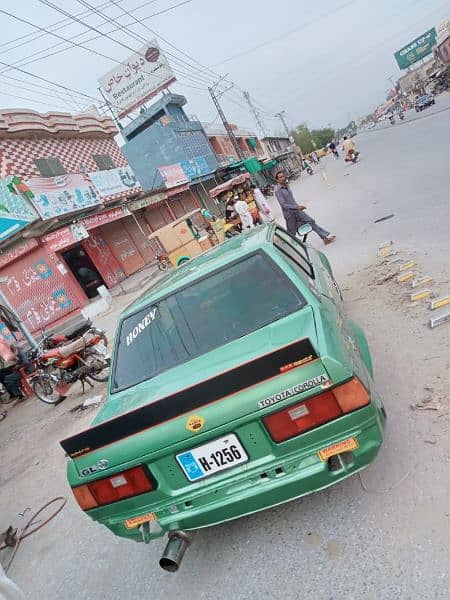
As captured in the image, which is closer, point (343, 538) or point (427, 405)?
point (343, 538)

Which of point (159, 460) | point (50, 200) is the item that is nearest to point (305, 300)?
point (159, 460)

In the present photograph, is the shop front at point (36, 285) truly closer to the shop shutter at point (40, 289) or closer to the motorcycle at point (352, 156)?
the shop shutter at point (40, 289)

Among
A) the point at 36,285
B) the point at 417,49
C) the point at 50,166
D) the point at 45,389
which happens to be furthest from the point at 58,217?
the point at 417,49

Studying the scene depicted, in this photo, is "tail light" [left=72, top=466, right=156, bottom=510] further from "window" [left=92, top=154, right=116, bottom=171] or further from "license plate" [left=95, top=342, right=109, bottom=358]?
"window" [left=92, top=154, right=116, bottom=171]

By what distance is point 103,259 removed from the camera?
20.4 metres

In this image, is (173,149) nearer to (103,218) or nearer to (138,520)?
(103,218)

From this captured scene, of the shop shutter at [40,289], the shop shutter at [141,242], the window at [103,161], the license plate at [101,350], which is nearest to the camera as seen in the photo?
the license plate at [101,350]

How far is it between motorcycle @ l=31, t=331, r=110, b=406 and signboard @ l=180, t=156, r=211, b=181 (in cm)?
2412

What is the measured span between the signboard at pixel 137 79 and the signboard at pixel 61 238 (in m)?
26.7

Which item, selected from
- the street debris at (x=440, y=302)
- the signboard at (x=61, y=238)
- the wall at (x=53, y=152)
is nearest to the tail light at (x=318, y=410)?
the street debris at (x=440, y=302)

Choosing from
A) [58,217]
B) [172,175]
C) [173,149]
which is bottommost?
[58,217]

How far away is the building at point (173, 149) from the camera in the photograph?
108 ft

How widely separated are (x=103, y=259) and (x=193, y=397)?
754 inches

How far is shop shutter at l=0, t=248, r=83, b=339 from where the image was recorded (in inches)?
644
